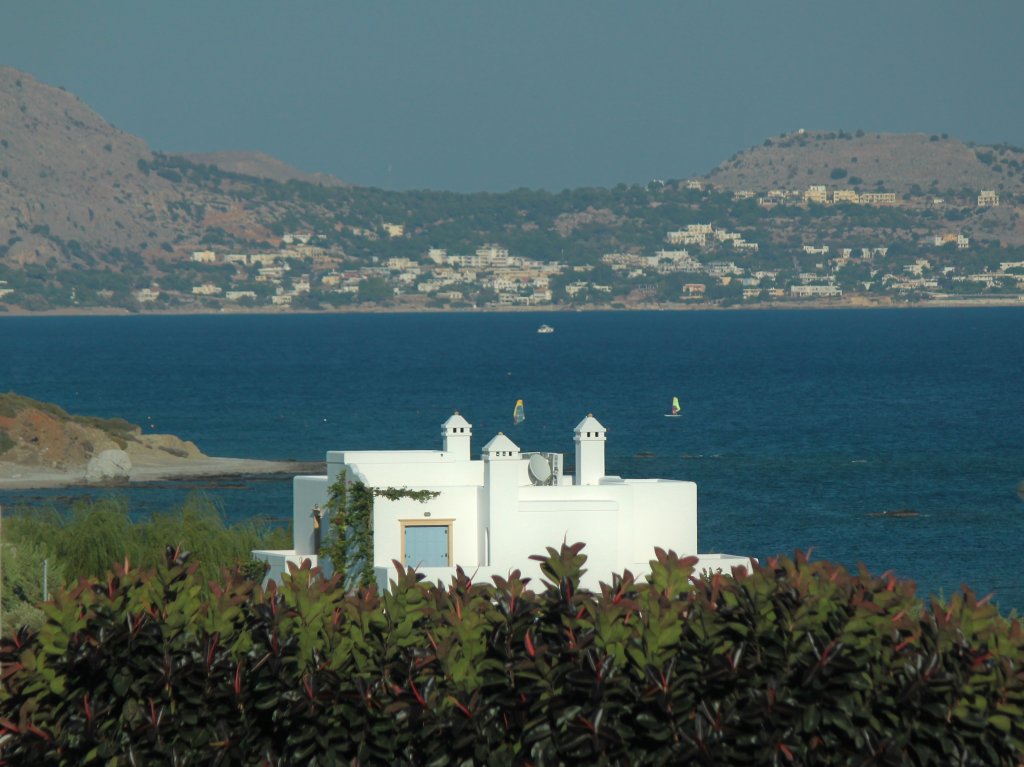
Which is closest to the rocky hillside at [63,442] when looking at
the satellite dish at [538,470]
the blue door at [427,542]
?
the satellite dish at [538,470]

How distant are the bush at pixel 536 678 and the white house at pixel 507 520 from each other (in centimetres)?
1319

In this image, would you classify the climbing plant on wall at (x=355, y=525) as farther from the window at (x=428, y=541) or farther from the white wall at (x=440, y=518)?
the window at (x=428, y=541)

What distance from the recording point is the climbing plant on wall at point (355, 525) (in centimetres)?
2895

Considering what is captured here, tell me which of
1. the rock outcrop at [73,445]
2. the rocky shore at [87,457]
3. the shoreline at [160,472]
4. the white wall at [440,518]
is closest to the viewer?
the white wall at [440,518]

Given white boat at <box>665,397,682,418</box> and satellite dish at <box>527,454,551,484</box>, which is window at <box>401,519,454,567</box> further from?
white boat at <box>665,397,682,418</box>

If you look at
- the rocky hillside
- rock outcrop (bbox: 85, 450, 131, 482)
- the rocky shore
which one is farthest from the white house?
the rocky hillside

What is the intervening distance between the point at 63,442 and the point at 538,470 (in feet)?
168

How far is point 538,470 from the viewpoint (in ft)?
105

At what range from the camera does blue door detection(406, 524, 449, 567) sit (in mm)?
29266

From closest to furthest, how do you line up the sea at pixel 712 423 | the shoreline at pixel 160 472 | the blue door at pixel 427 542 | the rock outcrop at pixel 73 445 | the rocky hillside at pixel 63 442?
1. the blue door at pixel 427 542
2. the sea at pixel 712 423
3. the shoreline at pixel 160 472
4. the rock outcrop at pixel 73 445
5. the rocky hillside at pixel 63 442

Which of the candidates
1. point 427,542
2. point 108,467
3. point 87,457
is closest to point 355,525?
point 427,542

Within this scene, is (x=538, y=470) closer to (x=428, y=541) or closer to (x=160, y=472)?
(x=428, y=541)

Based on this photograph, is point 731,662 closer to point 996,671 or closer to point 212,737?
→ point 996,671

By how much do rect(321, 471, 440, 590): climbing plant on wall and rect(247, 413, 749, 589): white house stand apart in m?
0.13
